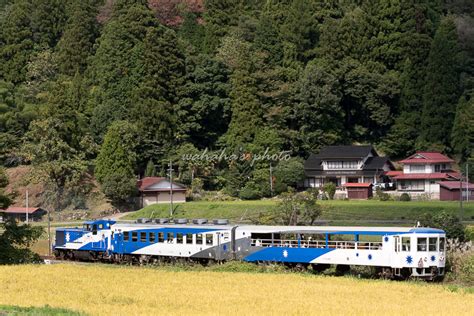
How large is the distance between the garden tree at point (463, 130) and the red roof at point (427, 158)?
1892 millimetres

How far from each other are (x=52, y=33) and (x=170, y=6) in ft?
44.9

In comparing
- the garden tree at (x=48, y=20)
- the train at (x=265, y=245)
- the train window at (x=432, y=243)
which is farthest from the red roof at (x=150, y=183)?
the train window at (x=432, y=243)

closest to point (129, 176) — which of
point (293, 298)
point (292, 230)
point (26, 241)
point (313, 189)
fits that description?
point (313, 189)

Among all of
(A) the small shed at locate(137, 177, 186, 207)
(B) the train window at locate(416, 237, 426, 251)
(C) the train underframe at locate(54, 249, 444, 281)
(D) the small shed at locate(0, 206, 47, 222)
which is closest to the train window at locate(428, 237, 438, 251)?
(B) the train window at locate(416, 237, 426, 251)

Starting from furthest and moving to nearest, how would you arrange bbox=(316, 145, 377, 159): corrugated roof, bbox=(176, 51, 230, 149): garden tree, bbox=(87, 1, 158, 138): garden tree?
1. bbox=(87, 1, 158, 138): garden tree
2. bbox=(176, 51, 230, 149): garden tree
3. bbox=(316, 145, 377, 159): corrugated roof

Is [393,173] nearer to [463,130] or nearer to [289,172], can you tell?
[463,130]

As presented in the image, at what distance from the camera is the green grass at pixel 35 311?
A: 2211 cm

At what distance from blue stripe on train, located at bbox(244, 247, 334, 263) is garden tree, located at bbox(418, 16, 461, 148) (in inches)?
1586

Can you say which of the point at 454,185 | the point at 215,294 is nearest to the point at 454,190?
the point at 454,185

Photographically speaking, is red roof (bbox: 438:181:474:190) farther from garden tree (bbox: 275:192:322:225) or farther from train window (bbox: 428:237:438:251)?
train window (bbox: 428:237:438:251)

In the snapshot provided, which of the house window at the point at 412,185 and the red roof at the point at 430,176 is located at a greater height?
the red roof at the point at 430,176

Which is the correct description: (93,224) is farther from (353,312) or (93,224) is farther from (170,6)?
(170,6)

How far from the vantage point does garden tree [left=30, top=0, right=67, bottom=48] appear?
321 feet

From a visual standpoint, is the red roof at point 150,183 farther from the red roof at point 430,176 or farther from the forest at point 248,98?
the red roof at point 430,176
